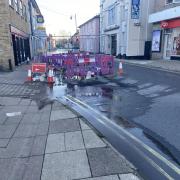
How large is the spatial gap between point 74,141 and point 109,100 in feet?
12.2

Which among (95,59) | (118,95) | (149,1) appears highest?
(149,1)

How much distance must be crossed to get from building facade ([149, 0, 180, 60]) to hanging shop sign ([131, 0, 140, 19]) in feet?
5.01

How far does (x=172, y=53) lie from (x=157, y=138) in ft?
62.3

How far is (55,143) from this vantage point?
455cm

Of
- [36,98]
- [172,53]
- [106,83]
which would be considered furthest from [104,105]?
[172,53]


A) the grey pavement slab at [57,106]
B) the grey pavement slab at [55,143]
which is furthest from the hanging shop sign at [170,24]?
the grey pavement slab at [55,143]

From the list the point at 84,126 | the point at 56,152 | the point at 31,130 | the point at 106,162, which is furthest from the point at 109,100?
the point at 106,162

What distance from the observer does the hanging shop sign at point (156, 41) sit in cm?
2348

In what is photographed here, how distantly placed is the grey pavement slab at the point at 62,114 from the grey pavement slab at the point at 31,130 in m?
0.53

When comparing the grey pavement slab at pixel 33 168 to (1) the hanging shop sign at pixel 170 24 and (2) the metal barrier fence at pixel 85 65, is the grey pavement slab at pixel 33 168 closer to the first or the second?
(2) the metal barrier fence at pixel 85 65

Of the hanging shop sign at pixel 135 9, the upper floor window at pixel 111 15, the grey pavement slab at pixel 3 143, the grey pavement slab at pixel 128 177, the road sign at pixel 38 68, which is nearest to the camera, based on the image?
the grey pavement slab at pixel 128 177

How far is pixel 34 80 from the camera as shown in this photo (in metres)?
12.2

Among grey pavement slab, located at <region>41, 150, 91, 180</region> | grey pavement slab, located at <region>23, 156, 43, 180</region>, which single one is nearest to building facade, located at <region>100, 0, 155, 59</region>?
grey pavement slab, located at <region>41, 150, 91, 180</region>

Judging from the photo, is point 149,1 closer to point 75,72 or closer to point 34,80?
point 75,72
